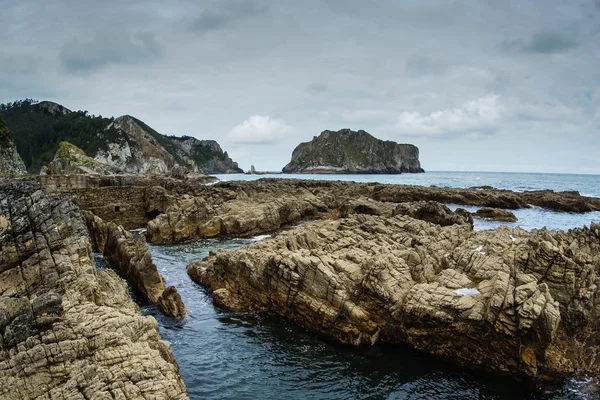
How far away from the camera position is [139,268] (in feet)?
73.1

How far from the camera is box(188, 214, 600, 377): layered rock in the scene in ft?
49.6

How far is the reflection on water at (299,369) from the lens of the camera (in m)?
14.1

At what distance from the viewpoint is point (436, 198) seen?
76.2 meters

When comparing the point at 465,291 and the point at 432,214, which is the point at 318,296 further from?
the point at 432,214

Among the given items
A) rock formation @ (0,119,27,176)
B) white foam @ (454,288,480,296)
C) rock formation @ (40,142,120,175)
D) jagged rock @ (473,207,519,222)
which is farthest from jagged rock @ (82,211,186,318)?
rock formation @ (40,142,120,175)

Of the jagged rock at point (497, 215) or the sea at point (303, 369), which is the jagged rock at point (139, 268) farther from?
the jagged rock at point (497, 215)

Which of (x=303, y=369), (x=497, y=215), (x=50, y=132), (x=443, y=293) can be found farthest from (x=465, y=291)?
(x=50, y=132)

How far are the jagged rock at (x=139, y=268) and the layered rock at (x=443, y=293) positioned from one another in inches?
98.7

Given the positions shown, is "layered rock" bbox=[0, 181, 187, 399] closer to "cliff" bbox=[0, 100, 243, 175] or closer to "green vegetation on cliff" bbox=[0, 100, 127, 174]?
"cliff" bbox=[0, 100, 243, 175]

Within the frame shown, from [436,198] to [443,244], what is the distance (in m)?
55.2

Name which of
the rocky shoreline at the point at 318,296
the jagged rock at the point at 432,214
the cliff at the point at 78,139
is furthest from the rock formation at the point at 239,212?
the cliff at the point at 78,139

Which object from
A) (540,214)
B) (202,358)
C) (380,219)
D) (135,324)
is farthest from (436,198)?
(135,324)

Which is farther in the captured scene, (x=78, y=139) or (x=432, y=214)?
(x=78, y=139)

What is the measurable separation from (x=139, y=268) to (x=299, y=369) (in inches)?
449
